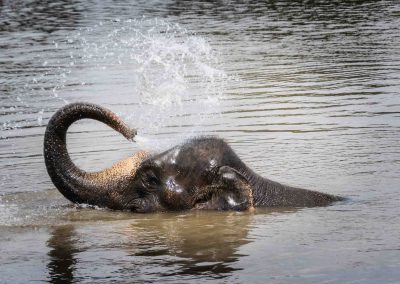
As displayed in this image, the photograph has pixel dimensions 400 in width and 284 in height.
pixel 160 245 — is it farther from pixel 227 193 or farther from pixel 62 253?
pixel 227 193

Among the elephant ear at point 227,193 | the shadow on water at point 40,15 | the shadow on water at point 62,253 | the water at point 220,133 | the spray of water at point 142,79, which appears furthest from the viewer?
the shadow on water at point 40,15

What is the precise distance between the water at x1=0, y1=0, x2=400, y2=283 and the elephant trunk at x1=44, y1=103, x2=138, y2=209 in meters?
0.18

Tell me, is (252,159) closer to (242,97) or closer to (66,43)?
(242,97)

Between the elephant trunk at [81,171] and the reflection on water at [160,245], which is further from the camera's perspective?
the elephant trunk at [81,171]

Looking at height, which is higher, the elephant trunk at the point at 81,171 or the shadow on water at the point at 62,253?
the elephant trunk at the point at 81,171

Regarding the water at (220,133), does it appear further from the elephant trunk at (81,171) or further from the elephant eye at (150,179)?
the elephant eye at (150,179)

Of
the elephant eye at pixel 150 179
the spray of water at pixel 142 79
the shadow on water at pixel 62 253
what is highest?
the spray of water at pixel 142 79

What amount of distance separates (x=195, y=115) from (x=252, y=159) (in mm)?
3670

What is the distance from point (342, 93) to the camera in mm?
19156

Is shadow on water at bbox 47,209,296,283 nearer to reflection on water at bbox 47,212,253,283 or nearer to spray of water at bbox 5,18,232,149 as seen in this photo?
reflection on water at bbox 47,212,253,283

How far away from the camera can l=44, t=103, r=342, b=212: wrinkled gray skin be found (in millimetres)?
10727

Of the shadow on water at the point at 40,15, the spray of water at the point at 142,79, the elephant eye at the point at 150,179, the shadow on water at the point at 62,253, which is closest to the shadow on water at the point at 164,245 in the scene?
the shadow on water at the point at 62,253

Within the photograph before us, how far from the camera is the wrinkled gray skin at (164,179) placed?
10727 mm

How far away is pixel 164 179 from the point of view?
10.8 metres
